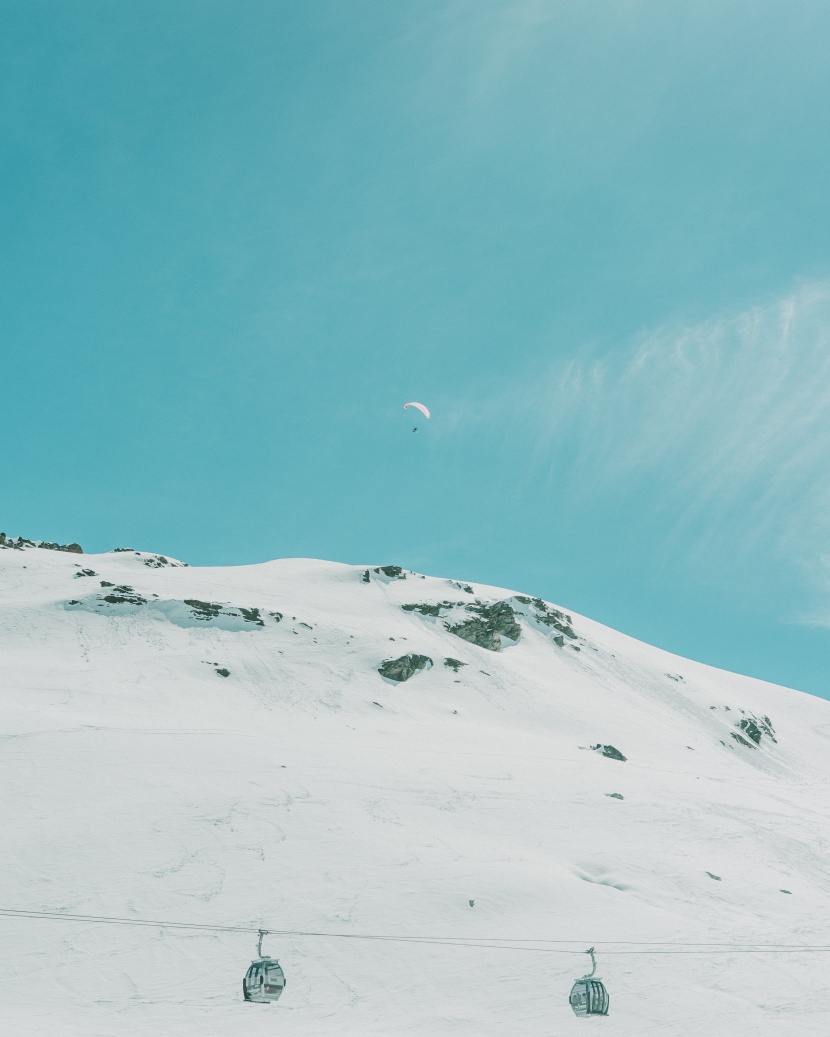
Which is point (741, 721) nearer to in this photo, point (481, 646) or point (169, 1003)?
point (481, 646)

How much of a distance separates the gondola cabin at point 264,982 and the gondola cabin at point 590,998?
6372 mm

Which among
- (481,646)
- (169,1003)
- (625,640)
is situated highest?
(625,640)

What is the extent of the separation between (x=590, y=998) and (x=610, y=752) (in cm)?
3711

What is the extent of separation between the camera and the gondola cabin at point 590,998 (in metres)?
16.2

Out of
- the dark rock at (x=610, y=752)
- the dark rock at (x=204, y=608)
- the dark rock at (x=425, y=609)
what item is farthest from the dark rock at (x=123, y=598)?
the dark rock at (x=610, y=752)

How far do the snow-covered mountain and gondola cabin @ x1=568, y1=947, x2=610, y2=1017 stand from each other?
199 centimetres

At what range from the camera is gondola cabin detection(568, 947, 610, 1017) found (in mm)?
16234

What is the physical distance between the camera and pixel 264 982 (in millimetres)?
15711

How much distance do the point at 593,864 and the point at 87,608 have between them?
4815cm

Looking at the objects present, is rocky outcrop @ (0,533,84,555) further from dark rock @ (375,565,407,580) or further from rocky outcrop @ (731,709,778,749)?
rocky outcrop @ (731,709,778,749)

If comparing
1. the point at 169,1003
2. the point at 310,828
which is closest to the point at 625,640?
the point at 310,828

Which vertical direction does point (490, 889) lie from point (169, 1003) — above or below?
above

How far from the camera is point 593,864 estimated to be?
28.3 m

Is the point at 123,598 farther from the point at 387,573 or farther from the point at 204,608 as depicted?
the point at 387,573
